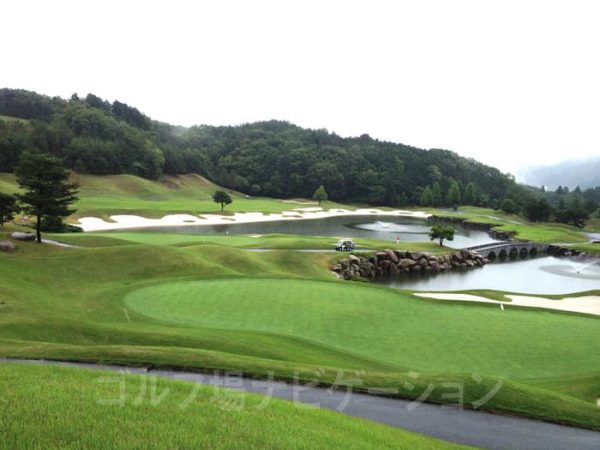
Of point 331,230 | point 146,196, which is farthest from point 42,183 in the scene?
point 146,196

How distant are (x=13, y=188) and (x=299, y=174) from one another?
9391 centimetres

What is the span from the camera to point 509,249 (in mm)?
66062

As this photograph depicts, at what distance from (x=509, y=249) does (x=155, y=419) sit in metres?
68.2

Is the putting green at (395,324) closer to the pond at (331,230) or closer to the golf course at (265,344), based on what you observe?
the golf course at (265,344)

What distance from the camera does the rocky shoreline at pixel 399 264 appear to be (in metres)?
41.5

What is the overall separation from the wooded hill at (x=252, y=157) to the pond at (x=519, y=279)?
7911 cm

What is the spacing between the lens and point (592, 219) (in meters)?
120

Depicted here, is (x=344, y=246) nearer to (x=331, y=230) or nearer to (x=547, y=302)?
(x=547, y=302)

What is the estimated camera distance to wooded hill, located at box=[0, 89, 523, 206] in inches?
4417

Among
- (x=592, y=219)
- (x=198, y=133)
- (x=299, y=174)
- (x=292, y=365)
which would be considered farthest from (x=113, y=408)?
(x=198, y=133)

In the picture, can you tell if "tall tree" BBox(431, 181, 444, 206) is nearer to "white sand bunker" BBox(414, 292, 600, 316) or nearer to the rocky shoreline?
the rocky shoreline

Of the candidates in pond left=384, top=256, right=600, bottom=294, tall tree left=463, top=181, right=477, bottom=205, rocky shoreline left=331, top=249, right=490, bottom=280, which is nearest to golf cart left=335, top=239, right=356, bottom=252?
rocky shoreline left=331, top=249, right=490, bottom=280

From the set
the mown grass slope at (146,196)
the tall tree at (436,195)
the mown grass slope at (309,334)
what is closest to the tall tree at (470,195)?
the tall tree at (436,195)

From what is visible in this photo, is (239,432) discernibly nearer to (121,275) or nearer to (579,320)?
(579,320)
